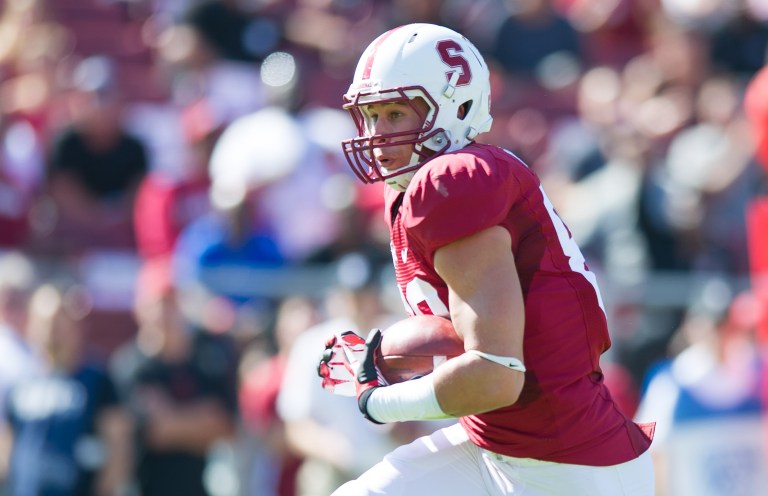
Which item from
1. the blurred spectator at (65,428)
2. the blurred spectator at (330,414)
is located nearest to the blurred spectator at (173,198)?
the blurred spectator at (65,428)

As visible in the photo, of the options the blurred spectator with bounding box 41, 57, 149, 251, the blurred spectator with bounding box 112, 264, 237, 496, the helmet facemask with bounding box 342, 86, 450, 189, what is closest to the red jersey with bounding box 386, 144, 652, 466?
the helmet facemask with bounding box 342, 86, 450, 189

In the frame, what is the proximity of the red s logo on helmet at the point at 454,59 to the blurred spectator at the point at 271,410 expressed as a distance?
376 cm

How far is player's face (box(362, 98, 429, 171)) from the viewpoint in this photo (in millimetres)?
3721

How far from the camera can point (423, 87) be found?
12.1 feet

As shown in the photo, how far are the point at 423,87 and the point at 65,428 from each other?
4.12 m

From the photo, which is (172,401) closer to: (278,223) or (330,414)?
(330,414)

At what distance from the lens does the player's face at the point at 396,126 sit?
3721mm

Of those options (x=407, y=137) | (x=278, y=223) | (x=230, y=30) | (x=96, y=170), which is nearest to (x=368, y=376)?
(x=407, y=137)

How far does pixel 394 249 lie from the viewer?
3727 mm

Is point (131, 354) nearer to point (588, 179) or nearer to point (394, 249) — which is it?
point (588, 179)

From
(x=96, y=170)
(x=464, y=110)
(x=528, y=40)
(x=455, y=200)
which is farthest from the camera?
(x=528, y=40)

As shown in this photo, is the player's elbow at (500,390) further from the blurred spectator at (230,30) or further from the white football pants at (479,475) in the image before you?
the blurred spectator at (230,30)

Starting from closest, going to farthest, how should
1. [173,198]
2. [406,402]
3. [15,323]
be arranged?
1. [406,402]
2. [15,323]
3. [173,198]

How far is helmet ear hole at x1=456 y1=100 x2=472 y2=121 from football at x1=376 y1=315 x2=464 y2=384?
22.9 inches
